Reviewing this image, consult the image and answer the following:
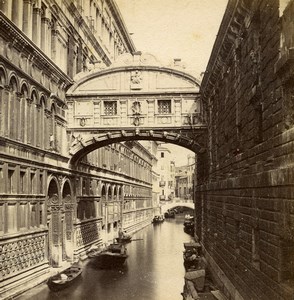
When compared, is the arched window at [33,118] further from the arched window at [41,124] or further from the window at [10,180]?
the window at [10,180]

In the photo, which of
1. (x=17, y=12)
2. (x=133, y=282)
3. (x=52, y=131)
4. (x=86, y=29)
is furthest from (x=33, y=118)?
(x=86, y=29)

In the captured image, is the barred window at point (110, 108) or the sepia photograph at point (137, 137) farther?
the barred window at point (110, 108)

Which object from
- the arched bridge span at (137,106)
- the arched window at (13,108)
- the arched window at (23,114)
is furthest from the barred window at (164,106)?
the arched window at (13,108)

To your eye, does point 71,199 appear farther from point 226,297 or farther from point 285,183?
point 285,183

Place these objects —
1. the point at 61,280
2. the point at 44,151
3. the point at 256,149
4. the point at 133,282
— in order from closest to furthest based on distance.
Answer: the point at 256,149 < the point at 61,280 < the point at 44,151 < the point at 133,282

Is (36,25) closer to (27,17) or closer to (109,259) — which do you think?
(27,17)

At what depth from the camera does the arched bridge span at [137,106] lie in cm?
2314

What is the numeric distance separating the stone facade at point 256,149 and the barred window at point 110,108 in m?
7.50

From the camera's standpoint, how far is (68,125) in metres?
23.3

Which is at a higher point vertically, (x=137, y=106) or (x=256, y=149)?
(x=137, y=106)

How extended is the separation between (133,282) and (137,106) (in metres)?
8.54

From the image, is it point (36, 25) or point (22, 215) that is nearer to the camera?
point (22, 215)

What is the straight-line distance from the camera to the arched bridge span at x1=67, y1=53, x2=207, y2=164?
75.9 feet

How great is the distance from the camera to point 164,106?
76.9 ft
